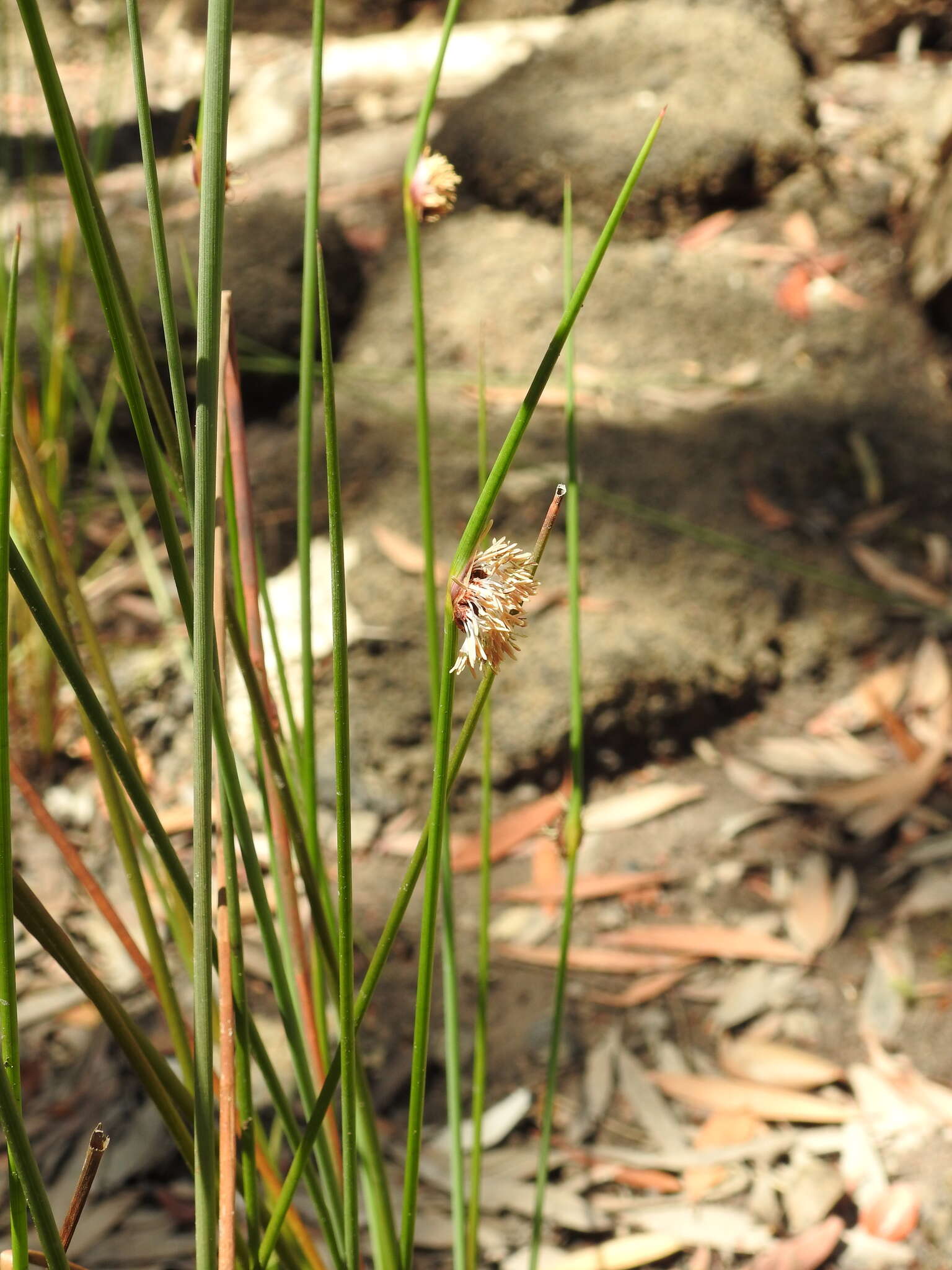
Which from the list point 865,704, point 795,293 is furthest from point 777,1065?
point 795,293

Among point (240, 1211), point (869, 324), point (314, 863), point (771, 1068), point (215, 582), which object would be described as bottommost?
point (771, 1068)

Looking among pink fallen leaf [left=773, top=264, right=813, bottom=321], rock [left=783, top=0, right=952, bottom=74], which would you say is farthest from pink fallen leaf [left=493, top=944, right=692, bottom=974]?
rock [left=783, top=0, right=952, bottom=74]

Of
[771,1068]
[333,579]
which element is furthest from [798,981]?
[333,579]

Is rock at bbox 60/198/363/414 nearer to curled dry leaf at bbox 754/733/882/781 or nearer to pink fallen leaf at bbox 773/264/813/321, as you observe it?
pink fallen leaf at bbox 773/264/813/321

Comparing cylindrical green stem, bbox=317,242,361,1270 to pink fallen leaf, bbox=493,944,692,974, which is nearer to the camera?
cylindrical green stem, bbox=317,242,361,1270

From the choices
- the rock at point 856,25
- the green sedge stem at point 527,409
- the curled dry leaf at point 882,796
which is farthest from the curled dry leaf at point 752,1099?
the rock at point 856,25

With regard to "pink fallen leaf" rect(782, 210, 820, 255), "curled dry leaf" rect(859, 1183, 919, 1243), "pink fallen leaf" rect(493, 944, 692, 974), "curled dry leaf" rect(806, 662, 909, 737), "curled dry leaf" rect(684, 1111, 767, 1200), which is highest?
"pink fallen leaf" rect(782, 210, 820, 255)

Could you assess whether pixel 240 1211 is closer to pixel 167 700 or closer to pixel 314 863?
pixel 314 863
